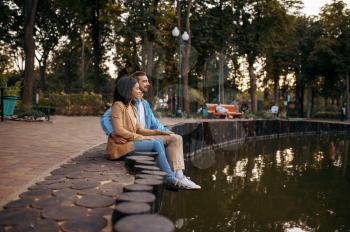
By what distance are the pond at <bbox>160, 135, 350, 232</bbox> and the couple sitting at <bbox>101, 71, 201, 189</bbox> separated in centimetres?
64

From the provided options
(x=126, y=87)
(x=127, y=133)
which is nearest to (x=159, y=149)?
(x=127, y=133)

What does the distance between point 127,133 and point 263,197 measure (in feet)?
10.1

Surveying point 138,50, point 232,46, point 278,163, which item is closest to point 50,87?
point 138,50

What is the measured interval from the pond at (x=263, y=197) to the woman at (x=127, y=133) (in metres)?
0.86

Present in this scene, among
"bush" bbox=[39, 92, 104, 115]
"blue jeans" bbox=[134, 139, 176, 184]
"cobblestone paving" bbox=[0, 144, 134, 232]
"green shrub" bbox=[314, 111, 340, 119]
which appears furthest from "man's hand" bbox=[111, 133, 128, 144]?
"green shrub" bbox=[314, 111, 340, 119]

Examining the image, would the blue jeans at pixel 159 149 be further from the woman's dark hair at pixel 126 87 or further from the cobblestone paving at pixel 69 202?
the woman's dark hair at pixel 126 87

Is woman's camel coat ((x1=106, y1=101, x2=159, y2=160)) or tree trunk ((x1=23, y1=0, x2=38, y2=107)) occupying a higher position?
tree trunk ((x1=23, y1=0, x2=38, y2=107))

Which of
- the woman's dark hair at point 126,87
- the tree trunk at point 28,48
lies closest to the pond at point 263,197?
A: the woman's dark hair at point 126,87

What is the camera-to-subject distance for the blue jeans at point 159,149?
15.8 feet

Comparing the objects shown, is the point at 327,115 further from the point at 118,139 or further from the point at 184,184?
the point at 118,139

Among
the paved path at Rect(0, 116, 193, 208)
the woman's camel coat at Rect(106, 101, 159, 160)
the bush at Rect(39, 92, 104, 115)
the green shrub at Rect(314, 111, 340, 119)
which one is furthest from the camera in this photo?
the green shrub at Rect(314, 111, 340, 119)

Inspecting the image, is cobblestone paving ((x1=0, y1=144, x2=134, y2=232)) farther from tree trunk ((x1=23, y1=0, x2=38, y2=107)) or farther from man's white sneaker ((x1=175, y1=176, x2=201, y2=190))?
tree trunk ((x1=23, y1=0, x2=38, y2=107))

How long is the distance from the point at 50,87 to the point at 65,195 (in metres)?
57.1

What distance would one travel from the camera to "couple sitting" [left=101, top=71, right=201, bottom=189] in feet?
15.9
